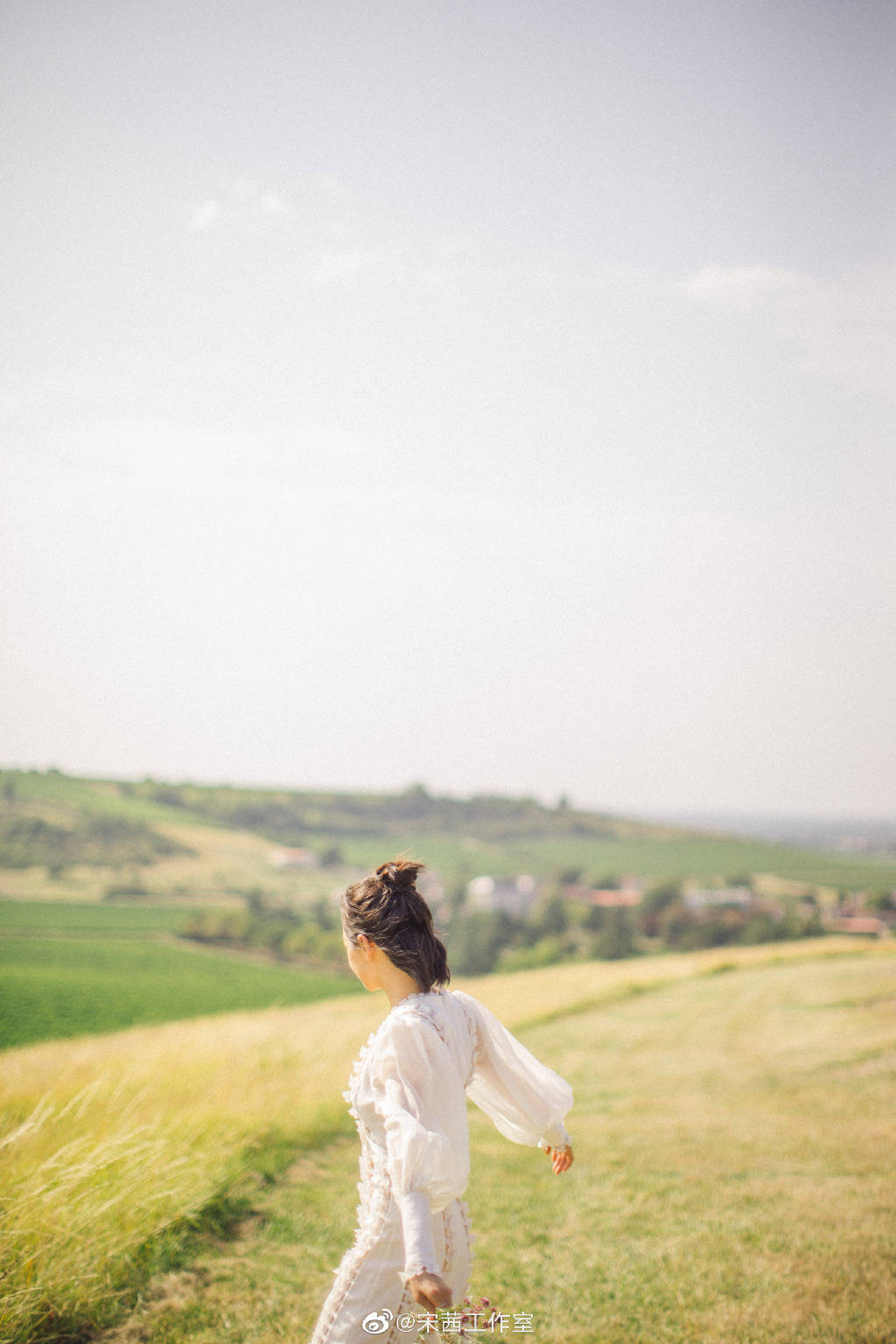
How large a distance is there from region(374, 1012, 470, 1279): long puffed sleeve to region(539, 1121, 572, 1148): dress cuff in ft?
1.32

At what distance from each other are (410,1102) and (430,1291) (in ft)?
1.34

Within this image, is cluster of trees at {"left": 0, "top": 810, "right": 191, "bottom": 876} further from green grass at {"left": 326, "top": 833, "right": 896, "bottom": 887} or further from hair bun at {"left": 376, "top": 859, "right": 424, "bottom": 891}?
hair bun at {"left": 376, "top": 859, "right": 424, "bottom": 891}

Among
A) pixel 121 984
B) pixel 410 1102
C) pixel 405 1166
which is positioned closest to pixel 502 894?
pixel 121 984

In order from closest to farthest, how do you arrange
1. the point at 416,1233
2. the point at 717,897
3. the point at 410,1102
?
1. the point at 416,1233
2. the point at 410,1102
3. the point at 717,897

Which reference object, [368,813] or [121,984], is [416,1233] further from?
[368,813]

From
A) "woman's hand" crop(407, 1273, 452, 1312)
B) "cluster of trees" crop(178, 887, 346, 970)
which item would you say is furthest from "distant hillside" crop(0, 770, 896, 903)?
"woman's hand" crop(407, 1273, 452, 1312)

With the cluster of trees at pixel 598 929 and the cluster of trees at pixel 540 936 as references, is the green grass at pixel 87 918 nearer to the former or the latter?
the cluster of trees at pixel 540 936

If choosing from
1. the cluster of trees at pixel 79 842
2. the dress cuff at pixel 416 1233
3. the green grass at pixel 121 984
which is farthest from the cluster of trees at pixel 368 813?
the dress cuff at pixel 416 1233

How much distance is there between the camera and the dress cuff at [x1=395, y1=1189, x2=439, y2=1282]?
2025mm

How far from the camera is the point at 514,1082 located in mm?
2637

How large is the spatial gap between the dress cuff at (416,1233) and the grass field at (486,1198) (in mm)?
2234

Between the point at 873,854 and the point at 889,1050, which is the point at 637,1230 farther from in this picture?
the point at 873,854

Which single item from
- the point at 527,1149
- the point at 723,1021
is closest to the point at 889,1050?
the point at 723,1021

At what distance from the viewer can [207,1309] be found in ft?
13.0
